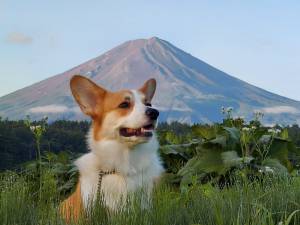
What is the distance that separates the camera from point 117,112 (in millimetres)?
6184

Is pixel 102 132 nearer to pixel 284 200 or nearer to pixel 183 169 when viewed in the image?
pixel 183 169

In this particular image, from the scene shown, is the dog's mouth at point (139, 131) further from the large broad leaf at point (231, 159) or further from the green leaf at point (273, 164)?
the green leaf at point (273, 164)

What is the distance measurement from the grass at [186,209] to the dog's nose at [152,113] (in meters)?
1.64

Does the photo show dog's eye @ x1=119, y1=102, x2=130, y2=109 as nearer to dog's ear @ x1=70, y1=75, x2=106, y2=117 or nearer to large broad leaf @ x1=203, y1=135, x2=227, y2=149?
dog's ear @ x1=70, y1=75, x2=106, y2=117

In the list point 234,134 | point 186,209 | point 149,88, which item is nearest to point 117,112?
point 149,88

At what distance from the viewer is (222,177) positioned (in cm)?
733

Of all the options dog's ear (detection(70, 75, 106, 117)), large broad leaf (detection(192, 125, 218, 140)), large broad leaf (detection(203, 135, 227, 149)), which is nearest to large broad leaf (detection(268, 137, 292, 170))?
large broad leaf (detection(203, 135, 227, 149))

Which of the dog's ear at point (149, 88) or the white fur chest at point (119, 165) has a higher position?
the dog's ear at point (149, 88)

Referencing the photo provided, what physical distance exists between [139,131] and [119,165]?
40cm

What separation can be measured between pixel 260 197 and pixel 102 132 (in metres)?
2.54

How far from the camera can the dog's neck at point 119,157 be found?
5.97 m

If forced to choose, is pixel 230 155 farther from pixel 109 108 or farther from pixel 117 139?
pixel 109 108

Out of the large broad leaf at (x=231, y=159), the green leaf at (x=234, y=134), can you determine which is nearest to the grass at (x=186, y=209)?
the large broad leaf at (x=231, y=159)

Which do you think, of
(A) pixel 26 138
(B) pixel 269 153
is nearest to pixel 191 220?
(B) pixel 269 153
